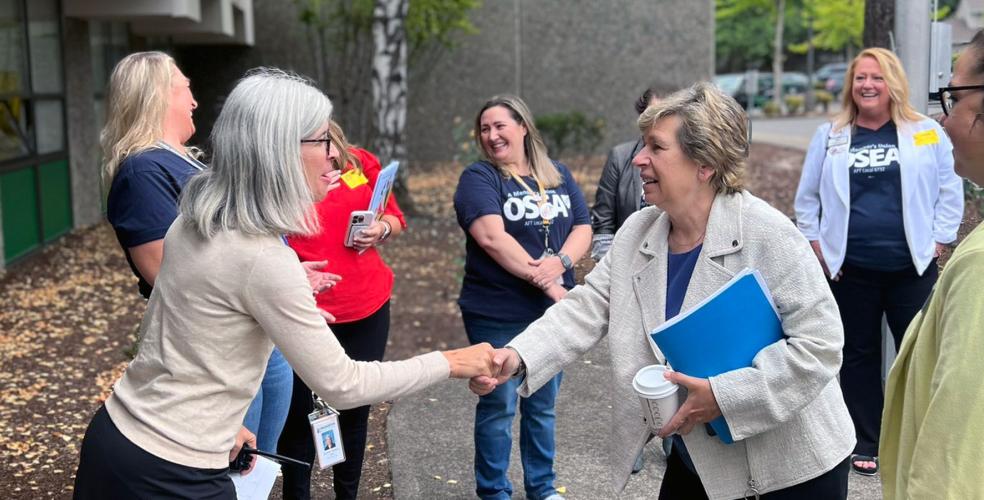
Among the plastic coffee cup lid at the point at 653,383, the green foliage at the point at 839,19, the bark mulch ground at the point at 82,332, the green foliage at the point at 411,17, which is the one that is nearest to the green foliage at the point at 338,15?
the green foliage at the point at 411,17

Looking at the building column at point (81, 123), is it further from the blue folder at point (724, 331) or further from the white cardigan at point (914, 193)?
the blue folder at point (724, 331)

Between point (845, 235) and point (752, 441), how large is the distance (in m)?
2.46

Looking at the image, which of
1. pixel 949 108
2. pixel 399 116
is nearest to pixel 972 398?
pixel 949 108

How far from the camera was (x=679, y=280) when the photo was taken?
115 inches

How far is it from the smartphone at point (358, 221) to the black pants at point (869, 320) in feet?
7.94

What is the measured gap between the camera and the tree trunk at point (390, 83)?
13.4 meters

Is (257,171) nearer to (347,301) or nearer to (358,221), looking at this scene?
(358,221)

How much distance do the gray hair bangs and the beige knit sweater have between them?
0.16 ft

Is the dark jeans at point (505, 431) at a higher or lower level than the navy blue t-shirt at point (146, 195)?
lower

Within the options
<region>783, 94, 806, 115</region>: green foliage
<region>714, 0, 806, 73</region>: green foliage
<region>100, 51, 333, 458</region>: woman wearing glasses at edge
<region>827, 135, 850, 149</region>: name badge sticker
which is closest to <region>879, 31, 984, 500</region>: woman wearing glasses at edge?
<region>100, 51, 333, 458</region>: woman wearing glasses at edge

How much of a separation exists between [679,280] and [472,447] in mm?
2881

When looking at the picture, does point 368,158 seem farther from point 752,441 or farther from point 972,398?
point 972,398

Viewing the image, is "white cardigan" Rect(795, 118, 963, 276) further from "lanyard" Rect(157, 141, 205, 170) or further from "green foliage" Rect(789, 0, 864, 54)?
"green foliage" Rect(789, 0, 864, 54)

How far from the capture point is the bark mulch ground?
5266mm
